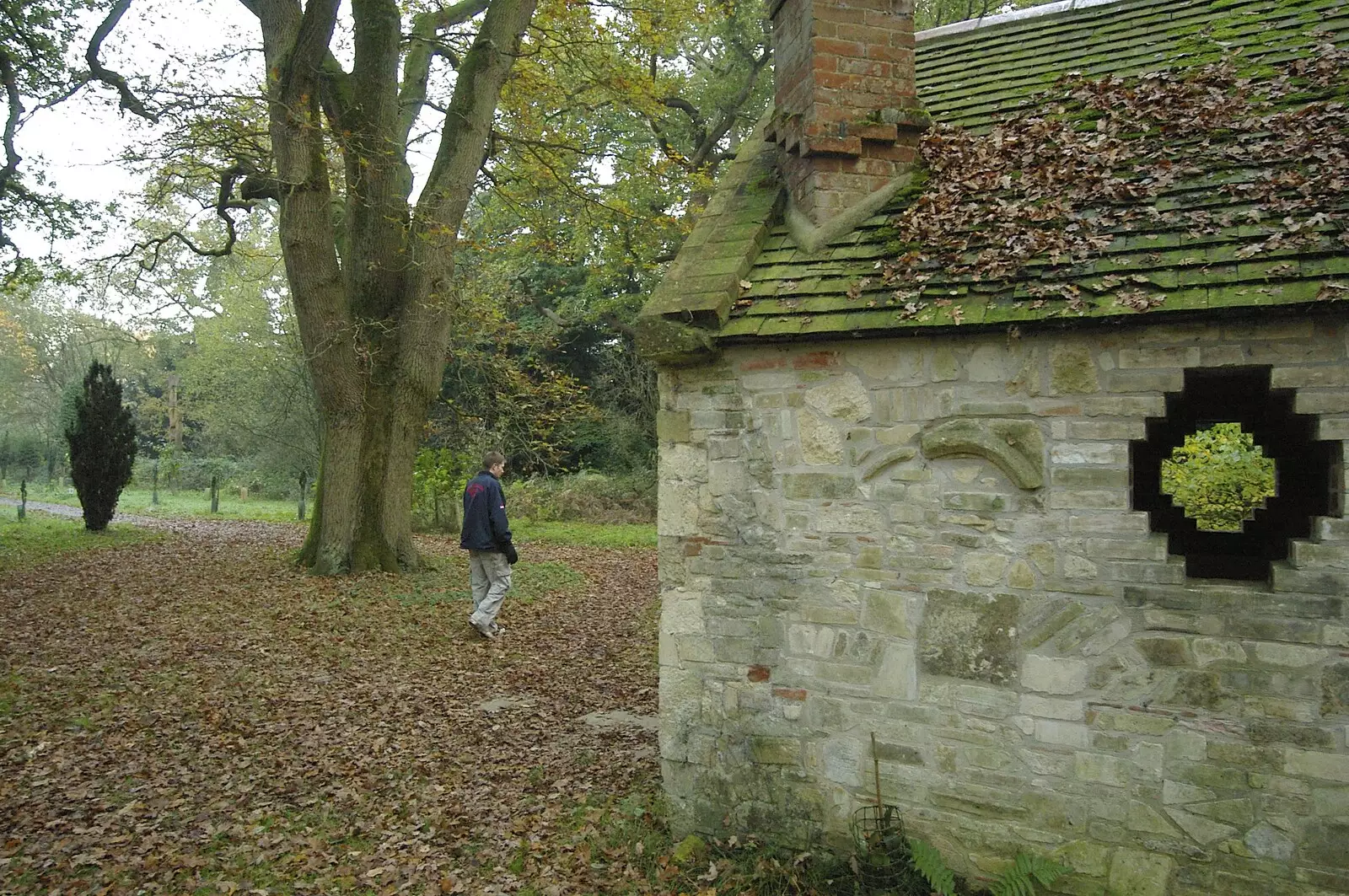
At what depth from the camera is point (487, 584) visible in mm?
9234

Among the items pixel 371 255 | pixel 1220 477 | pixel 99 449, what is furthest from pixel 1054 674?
pixel 99 449

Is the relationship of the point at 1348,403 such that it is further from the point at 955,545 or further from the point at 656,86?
the point at 656,86

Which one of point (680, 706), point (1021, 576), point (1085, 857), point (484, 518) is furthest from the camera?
point (484, 518)

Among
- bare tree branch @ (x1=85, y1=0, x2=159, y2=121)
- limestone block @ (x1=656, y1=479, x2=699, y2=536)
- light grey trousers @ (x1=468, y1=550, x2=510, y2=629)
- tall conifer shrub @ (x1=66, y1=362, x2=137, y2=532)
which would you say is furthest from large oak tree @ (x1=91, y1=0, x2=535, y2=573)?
limestone block @ (x1=656, y1=479, x2=699, y2=536)

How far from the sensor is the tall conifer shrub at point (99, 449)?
16.5 m

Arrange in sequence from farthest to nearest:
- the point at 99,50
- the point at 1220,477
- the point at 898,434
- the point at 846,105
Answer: the point at 99,50
the point at 1220,477
the point at 846,105
the point at 898,434

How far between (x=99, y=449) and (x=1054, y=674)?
729 inches

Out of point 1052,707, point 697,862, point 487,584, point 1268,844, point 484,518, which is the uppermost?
point 484,518

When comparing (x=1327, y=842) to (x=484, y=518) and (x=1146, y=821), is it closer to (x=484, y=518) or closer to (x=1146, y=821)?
(x=1146, y=821)

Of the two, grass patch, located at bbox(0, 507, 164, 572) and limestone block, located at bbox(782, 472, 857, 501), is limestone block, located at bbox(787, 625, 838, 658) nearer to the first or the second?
limestone block, located at bbox(782, 472, 857, 501)

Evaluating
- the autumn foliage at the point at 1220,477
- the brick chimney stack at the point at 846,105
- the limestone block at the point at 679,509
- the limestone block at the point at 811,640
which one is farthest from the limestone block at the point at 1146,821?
the autumn foliage at the point at 1220,477

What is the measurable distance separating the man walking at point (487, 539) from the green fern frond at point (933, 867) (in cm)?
546

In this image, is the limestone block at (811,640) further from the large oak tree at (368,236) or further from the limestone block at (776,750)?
the large oak tree at (368,236)

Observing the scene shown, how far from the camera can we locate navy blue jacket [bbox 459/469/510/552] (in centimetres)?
868
